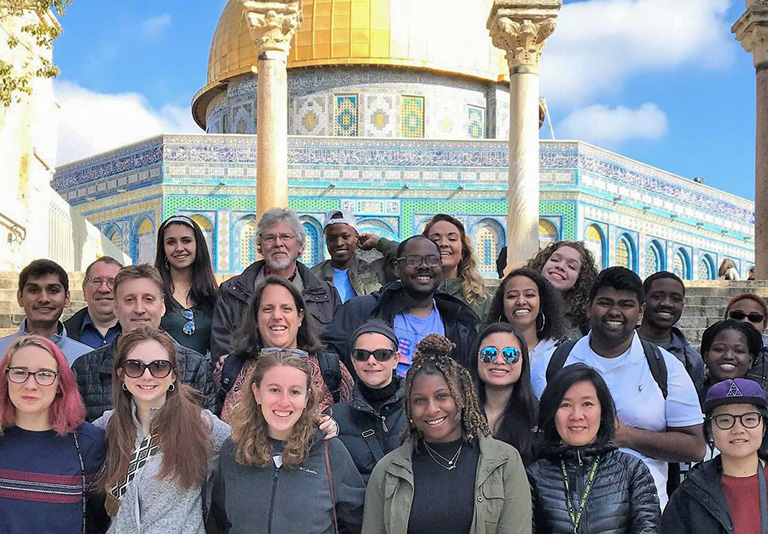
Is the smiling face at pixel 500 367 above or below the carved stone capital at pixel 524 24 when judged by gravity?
below

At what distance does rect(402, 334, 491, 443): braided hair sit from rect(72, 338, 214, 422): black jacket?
2.90 feet

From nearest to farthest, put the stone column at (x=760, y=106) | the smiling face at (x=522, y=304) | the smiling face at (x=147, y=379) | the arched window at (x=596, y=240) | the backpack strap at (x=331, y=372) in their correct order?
the smiling face at (x=147, y=379) < the backpack strap at (x=331, y=372) < the smiling face at (x=522, y=304) < the stone column at (x=760, y=106) < the arched window at (x=596, y=240)

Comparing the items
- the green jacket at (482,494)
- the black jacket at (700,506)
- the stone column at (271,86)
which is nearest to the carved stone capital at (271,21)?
the stone column at (271,86)

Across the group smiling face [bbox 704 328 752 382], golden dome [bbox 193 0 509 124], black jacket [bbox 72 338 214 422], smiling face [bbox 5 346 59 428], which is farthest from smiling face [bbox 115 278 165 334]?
golden dome [bbox 193 0 509 124]

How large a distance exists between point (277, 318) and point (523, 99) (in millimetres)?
9671

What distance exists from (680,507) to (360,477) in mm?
1034

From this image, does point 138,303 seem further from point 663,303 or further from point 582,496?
point 663,303

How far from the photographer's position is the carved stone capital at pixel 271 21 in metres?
12.4

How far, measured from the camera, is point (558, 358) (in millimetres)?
3961

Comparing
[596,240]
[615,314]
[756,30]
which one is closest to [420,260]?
[615,314]

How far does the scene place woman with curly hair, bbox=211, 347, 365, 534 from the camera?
10.8 feet

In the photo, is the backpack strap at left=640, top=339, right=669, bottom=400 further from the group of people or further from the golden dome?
the golden dome

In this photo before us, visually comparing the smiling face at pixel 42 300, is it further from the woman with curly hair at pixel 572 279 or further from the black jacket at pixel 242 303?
the woman with curly hair at pixel 572 279

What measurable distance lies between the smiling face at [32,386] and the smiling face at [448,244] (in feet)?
7.48
